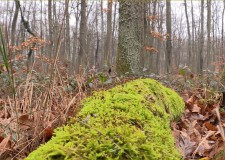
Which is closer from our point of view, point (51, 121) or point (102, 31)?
point (51, 121)

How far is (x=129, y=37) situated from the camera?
20.0 feet

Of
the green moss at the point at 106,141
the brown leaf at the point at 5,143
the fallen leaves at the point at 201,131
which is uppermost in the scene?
the green moss at the point at 106,141

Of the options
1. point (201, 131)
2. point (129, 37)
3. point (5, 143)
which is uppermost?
point (129, 37)

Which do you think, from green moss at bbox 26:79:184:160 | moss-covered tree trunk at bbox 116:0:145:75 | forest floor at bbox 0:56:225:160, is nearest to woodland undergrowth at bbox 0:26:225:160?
forest floor at bbox 0:56:225:160

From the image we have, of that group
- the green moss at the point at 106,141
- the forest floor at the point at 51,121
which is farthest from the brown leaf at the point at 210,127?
the green moss at the point at 106,141

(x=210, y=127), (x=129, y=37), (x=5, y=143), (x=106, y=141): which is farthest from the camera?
(x=129, y=37)

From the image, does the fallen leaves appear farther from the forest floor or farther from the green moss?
the green moss

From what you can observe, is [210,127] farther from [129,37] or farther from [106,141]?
[129,37]

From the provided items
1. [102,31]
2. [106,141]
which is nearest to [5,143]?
[106,141]

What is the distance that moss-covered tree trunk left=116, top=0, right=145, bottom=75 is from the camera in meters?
6.04

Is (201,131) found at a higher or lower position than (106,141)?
lower

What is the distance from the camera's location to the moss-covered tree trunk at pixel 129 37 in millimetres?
6043

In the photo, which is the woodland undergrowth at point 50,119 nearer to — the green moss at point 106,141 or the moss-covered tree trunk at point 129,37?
the green moss at point 106,141

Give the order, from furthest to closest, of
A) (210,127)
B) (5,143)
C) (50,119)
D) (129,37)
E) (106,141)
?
(129,37)
(210,127)
(50,119)
(5,143)
(106,141)
